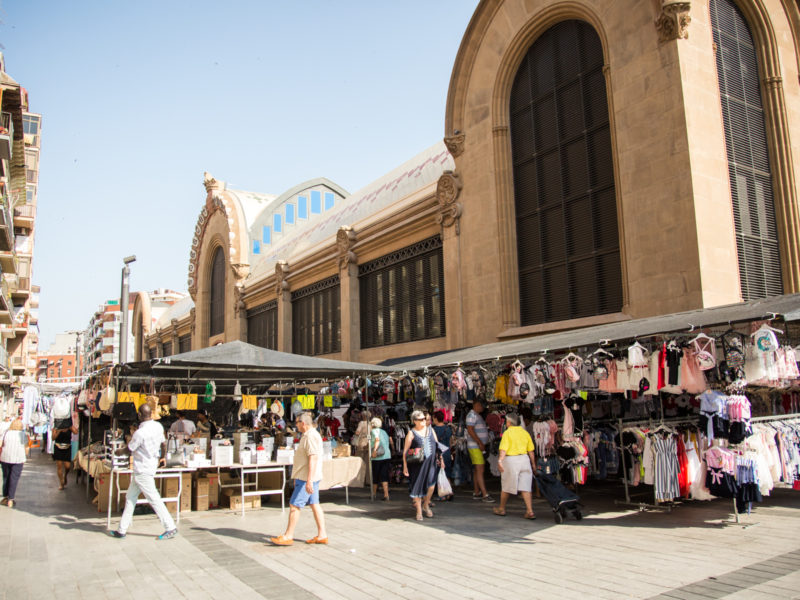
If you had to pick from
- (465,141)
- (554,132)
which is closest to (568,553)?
(554,132)

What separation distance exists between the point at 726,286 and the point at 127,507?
35.5 feet

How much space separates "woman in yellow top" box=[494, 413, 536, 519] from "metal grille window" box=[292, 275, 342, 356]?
1474 cm

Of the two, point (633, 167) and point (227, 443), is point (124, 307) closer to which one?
point (227, 443)

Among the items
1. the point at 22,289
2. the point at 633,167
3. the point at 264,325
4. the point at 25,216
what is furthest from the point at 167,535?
the point at 25,216

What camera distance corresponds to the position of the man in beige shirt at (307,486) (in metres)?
8.01

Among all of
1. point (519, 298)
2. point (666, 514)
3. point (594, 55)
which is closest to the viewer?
point (666, 514)

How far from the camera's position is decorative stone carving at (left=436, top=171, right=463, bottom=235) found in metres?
17.6

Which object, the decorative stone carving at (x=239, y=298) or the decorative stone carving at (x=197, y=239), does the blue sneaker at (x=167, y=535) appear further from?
→ the decorative stone carving at (x=197, y=239)

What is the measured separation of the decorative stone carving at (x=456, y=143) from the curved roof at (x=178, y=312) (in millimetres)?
30090

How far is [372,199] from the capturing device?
24.6 meters

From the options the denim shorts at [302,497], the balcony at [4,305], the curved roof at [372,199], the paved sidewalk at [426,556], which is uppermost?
the curved roof at [372,199]

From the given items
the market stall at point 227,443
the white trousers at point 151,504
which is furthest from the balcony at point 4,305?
the white trousers at point 151,504

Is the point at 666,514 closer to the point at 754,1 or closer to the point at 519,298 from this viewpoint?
the point at 519,298

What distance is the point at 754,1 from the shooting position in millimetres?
14500
